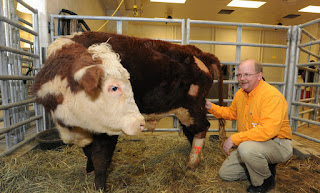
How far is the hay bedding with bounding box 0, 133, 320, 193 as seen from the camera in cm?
217

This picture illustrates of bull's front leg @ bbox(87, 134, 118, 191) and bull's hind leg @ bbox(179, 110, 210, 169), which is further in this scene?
bull's hind leg @ bbox(179, 110, 210, 169)

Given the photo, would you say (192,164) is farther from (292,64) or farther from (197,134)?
(292,64)

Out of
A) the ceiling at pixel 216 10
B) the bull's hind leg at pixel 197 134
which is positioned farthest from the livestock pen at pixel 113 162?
the ceiling at pixel 216 10

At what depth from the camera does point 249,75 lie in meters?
2.28

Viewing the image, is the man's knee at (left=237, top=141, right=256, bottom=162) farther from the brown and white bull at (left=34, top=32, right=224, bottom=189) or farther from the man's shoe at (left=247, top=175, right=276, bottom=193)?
the brown and white bull at (left=34, top=32, right=224, bottom=189)

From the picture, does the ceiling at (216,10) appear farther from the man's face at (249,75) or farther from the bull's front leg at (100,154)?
the bull's front leg at (100,154)

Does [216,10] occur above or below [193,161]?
above

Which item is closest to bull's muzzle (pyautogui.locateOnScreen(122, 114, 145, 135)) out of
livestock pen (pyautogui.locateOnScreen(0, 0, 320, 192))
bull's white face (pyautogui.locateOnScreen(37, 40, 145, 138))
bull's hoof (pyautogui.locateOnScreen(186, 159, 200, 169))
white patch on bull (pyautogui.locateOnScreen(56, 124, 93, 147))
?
bull's white face (pyautogui.locateOnScreen(37, 40, 145, 138))

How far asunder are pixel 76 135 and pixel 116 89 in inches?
24.9

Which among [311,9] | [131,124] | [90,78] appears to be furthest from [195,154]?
[311,9]

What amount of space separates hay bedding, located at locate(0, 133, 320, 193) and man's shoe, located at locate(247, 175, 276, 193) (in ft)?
0.25

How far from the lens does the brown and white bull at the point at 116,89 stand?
1.58 meters

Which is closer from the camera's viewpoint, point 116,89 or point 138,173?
point 116,89

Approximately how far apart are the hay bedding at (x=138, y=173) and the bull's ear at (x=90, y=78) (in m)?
1.05
